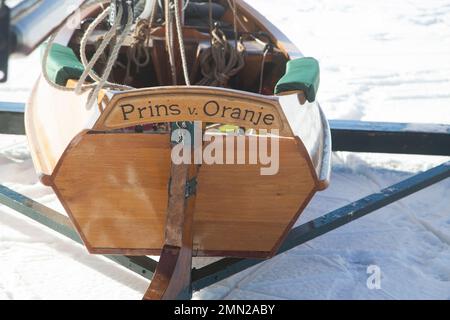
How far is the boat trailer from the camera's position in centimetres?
244

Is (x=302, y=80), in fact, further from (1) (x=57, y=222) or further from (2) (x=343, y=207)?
(1) (x=57, y=222)

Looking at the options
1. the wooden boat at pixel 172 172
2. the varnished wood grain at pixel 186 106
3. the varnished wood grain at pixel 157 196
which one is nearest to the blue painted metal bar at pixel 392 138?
the wooden boat at pixel 172 172

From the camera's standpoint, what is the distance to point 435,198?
140 inches

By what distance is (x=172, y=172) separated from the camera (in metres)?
2.12

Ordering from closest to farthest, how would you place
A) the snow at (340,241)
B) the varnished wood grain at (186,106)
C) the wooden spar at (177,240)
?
the varnished wood grain at (186,106)
the wooden spar at (177,240)
the snow at (340,241)

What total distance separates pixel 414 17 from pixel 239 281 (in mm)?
6292

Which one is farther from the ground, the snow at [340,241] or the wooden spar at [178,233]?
the wooden spar at [178,233]

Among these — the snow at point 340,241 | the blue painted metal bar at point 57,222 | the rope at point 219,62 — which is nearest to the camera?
the blue painted metal bar at point 57,222

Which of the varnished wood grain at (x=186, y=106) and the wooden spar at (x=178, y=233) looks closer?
the varnished wood grain at (x=186, y=106)

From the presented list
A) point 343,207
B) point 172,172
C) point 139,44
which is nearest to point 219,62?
point 139,44

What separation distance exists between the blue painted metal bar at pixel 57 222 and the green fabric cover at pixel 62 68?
0.56 m

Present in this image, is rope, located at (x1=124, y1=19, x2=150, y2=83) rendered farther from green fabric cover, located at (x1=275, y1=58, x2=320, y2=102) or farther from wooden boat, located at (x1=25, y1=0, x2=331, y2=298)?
green fabric cover, located at (x1=275, y1=58, x2=320, y2=102)

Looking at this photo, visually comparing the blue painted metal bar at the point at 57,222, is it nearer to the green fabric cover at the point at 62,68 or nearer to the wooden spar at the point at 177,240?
the wooden spar at the point at 177,240

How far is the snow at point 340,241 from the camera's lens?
268cm
